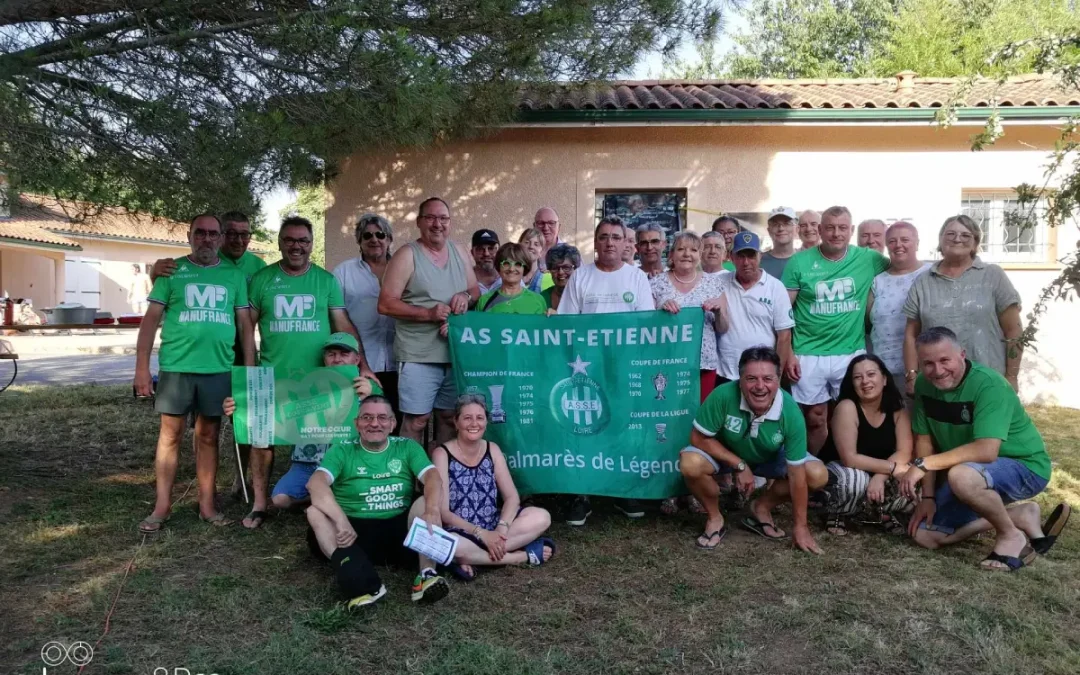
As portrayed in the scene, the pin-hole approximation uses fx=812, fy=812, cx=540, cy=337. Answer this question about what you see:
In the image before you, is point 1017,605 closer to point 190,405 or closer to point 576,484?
point 576,484

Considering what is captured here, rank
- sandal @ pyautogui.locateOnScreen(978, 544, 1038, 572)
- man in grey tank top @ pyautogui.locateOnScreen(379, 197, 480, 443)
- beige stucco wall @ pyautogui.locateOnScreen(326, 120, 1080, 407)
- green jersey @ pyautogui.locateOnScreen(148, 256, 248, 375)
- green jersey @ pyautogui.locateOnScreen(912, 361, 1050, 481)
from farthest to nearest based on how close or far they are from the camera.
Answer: beige stucco wall @ pyautogui.locateOnScreen(326, 120, 1080, 407)
man in grey tank top @ pyautogui.locateOnScreen(379, 197, 480, 443)
green jersey @ pyautogui.locateOnScreen(148, 256, 248, 375)
green jersey @ pyautogui.locateOnScreen(912, 361, 1050, 481)
sandal @ pyautogui.locateOnScreen(978, 544, 1038, 572)

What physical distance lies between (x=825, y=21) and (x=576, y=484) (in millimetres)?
27233

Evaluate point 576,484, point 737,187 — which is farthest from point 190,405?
point 737,187

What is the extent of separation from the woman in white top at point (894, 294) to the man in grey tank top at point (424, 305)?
2721 mm

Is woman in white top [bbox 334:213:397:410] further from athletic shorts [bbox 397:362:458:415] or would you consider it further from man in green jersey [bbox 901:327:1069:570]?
man in green jersey [bbox 901:327:1069:570]

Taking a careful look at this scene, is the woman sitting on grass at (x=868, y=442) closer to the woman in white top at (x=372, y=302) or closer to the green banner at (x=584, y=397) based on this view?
the green banner at (x=584, y=397)

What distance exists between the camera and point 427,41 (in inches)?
211

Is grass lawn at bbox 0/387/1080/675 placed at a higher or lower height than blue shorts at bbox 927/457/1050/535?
lower

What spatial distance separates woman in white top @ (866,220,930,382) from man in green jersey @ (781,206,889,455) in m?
0.09

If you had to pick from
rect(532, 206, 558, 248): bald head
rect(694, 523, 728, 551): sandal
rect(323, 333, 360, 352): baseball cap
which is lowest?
rect(694, 523, 728, 551): sandal

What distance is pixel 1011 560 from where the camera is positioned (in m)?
4.37

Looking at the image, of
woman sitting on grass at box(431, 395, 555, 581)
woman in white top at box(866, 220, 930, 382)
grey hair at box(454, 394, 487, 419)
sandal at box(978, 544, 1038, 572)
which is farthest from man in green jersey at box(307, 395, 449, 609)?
woman in white top at box(866, 220, 930, 382)

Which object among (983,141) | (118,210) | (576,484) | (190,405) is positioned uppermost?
(983,141)

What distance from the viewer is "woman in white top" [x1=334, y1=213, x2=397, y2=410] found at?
5.66 m
